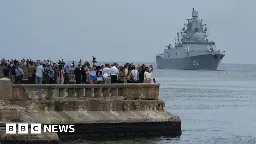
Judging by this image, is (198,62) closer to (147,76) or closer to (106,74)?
(147,76)

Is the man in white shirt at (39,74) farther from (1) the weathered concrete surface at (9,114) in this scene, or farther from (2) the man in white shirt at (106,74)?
(1) the weathered concrete surface at (9,114)

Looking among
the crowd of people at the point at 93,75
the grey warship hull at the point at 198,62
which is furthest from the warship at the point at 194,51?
the crowd of people at the point at 93,75

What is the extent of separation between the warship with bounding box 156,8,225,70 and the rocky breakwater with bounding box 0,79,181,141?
149 m

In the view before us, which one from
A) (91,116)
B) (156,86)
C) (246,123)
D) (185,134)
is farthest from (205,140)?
(246,123)

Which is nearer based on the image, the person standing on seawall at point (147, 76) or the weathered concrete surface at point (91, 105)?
the weathered concrete surface at point (91, 105)

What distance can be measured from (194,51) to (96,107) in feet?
493

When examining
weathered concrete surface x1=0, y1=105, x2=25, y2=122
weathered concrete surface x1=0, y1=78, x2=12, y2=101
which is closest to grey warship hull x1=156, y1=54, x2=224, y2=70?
weathered concrete surface x1=0, y1=78, x2=12, y2=101

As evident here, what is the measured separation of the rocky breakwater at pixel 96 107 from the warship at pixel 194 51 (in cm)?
14880

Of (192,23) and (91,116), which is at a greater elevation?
(192,23)

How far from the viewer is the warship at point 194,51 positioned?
17838 cm

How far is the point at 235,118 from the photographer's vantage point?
43688 mm

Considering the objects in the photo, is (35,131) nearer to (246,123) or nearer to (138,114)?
(138,114)

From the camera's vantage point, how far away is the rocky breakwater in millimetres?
26594

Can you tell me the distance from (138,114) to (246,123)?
545 inches
